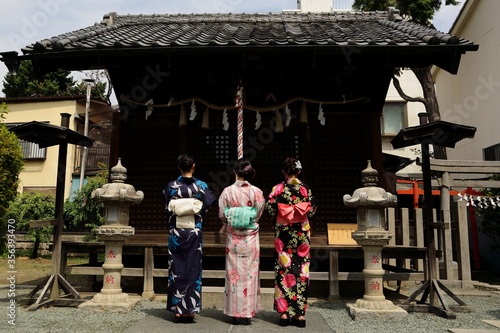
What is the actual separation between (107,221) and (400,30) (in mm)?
7127

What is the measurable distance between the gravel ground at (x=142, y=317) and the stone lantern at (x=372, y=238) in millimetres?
216

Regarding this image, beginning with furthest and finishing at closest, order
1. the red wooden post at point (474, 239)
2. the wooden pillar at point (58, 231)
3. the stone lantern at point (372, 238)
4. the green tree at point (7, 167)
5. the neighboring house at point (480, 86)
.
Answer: the neighboring house at point (480, 86) < the red wooden post at point (474, 239) < the green tree at point (7, 167) < the wooden pillar at point (58, 231) < the stone lantern at point (372, 238)

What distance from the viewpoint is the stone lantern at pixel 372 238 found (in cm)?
520

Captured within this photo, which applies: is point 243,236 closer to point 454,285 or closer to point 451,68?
point 451,68

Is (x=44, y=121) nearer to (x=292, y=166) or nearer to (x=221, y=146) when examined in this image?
(x=221, y=146)

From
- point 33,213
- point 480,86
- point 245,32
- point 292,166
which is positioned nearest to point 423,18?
point 480,86

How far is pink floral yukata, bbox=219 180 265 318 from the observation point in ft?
15.1

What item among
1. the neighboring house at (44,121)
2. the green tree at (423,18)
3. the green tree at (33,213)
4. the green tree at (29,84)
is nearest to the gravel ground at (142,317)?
the green tree at (33,213)

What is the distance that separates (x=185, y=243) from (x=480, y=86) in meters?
16.8

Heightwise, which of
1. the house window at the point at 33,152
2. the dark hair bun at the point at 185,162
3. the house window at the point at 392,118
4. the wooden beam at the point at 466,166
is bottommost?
the dark hair bun at the point at 185,162

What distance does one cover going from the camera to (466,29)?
1789cm

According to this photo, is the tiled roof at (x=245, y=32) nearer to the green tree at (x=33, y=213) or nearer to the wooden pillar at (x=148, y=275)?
the wooden pillar at (x=148, y=275)

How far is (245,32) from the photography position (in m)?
8.33

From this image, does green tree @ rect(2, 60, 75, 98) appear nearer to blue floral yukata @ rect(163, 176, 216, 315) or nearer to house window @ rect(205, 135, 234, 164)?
house window @ rect(205, 135, 234, 164)
